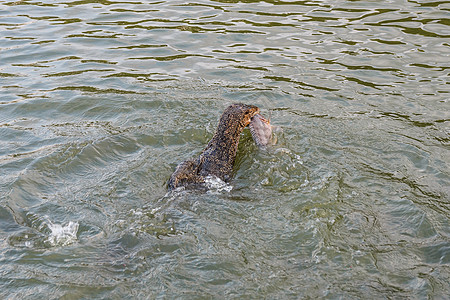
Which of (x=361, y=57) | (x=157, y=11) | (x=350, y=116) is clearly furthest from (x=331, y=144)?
(x=157, y=11)

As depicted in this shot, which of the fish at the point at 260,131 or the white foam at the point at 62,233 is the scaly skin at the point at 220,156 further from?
the white foam at the point at 62,233

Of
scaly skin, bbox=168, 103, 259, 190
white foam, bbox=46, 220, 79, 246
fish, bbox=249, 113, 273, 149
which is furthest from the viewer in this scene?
fish, bbox=249, 113, 273, 149

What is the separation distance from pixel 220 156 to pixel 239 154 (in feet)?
2.17

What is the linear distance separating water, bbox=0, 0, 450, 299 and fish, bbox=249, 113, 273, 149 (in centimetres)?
17

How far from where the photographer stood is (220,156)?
703 centimetres

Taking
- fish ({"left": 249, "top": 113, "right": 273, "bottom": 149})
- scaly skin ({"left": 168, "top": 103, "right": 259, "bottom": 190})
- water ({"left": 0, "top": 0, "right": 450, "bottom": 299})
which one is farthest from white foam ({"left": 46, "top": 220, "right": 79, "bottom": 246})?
fish ({"left": 249, "top": 113, "right": 273, "bottom": 149})

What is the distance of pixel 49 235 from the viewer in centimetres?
→ 579

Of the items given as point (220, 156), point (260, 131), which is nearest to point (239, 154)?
point (260, 131)

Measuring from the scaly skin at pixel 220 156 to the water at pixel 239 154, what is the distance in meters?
0.21

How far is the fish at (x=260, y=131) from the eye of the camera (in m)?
7.50

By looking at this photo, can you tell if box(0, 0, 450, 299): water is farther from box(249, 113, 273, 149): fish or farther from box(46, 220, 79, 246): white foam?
box(249, 113, 273, 149): fish

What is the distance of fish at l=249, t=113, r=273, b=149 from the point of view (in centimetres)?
750

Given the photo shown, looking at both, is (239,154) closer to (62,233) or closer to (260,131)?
(260,131)

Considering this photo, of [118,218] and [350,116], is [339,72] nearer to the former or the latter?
[350,116]
